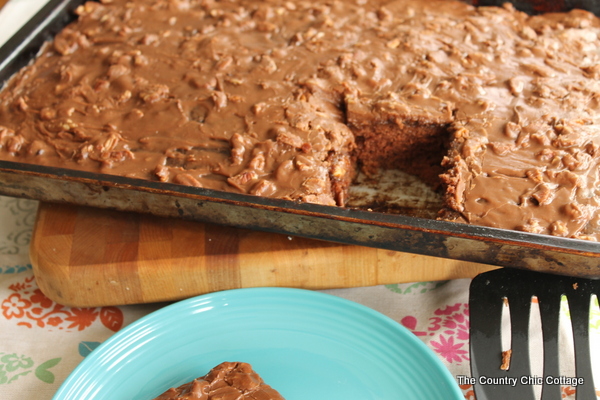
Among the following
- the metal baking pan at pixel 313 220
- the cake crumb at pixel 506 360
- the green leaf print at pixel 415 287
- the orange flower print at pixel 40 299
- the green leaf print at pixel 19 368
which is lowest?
the orange flower print at pixel 40 299

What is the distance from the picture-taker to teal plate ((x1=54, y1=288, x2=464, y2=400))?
85.1 inches

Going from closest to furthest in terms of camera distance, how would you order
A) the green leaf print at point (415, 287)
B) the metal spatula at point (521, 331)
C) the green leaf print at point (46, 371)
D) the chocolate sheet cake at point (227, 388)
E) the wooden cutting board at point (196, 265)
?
1. the chocolate sheet cake at point (227, 388)
2. the metal spatula at point (521, 331)
3. the green leaf print at point (46, 371)
4. the wooden cutting board at point (196, 265)
5. the green leaf print at point (415, 287)

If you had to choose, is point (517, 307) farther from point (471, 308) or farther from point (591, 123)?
point (591, 123)

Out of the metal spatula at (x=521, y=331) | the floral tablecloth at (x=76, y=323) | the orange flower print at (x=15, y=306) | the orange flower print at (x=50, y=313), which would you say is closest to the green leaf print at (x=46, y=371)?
the floral tablecloth at (x=76, y=323)

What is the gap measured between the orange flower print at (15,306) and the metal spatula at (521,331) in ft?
6.83

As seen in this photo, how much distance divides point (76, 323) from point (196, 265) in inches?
25.8

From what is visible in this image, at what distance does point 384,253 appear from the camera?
2.58 m

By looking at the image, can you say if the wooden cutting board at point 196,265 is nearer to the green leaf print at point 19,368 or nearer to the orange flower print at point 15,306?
the orange flower print at point 15,306

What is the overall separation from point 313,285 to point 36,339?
1297mm

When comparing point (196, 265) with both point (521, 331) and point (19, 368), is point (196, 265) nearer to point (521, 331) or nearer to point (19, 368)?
point (19, 368)

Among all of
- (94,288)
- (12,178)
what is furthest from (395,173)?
(12,178)

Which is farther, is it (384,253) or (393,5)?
(393,5)

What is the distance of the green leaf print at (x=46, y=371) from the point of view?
2391 millimetres

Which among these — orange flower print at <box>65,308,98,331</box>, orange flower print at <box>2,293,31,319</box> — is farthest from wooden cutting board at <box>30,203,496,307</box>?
orange flower print at <box>2,293,31,319</box>
